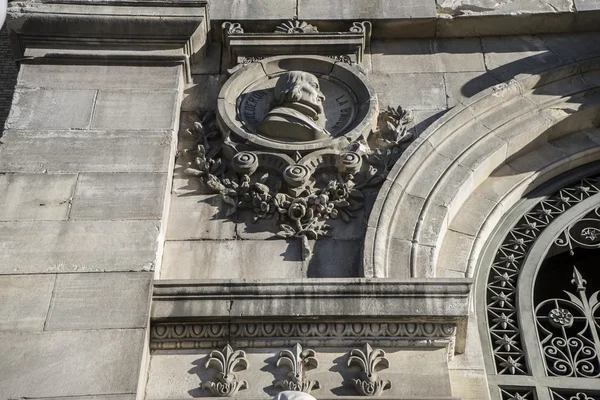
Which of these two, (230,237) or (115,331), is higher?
(230,237)

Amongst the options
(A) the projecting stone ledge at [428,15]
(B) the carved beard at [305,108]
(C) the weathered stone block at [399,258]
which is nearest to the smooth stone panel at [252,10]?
(A) the projecting stone ledge at [428,15]

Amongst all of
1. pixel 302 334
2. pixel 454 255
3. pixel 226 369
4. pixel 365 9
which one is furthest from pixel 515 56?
pixel 226 369

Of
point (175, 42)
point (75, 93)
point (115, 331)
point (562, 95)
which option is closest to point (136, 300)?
point (115, 331)

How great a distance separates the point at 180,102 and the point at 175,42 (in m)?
0.80

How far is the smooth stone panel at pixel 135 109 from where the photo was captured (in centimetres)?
977

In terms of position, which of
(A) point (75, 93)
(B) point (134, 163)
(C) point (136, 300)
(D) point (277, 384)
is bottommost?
(D) point (277, 384)

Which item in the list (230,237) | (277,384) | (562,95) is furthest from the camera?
(562,95)

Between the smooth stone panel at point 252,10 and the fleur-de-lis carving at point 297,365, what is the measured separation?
15.4 feet

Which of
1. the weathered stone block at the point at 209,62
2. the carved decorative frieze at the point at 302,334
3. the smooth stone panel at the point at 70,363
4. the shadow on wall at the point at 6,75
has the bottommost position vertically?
the smooth stone panel at the point at 70,363

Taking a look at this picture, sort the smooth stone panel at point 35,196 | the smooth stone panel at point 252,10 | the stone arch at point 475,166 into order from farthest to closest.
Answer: the smooth stone panel at point 252,10
the stone arch at point 475,166
the smooth stone panel at point 35,196

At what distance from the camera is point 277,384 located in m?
7.77

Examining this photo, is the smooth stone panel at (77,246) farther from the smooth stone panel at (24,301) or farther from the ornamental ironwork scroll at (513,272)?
the ornamental ironwork scroll at (513,272)

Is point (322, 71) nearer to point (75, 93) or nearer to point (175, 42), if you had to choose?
point (175, 42)

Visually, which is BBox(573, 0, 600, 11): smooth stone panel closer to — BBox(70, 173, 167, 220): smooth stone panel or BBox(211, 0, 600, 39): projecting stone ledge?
BBox(211, 0, 600, 39): projecting stone ledge
